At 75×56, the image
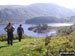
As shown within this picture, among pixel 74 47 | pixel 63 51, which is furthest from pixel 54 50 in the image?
pixel 74 47

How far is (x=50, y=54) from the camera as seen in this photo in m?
12.7

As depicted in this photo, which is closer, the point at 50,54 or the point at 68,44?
the point at 50,54

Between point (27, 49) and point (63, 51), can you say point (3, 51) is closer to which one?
point (27, 49)

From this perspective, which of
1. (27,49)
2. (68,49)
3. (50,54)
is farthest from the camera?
(27,49)

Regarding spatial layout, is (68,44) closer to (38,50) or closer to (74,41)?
(74,41)

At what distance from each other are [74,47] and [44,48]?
89.0 inches

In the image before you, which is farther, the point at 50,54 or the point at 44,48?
the point at 44,48

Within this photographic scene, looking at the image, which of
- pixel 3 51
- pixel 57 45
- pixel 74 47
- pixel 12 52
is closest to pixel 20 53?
pixel 12 52

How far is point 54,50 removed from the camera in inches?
523

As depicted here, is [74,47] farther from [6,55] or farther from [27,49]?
[6,55]

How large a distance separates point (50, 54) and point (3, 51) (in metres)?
3.99

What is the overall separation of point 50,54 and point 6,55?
3.17 m

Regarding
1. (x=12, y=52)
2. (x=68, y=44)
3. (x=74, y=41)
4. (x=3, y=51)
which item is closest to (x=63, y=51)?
(x=68, y=44)

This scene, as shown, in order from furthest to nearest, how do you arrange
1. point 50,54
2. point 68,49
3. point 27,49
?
point 27,49, point 68,49, point 50,54
